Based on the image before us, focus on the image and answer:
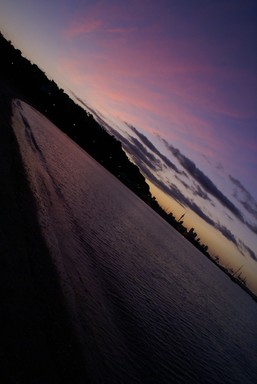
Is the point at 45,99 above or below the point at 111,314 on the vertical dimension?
above

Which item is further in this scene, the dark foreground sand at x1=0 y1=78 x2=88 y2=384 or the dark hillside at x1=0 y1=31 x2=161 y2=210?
the dark hillside at x1=0 y1=31 x2=161 y2=210

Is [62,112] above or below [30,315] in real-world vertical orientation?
above

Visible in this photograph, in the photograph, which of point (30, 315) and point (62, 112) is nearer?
point (30, 315)

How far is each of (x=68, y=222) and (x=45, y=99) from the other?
122084mm

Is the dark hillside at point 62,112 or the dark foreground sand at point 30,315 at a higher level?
the dark hillside at point 62,112

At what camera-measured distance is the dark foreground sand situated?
5676mm

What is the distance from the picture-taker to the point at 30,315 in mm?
6887

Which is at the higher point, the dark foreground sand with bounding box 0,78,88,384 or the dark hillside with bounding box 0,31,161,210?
the dark hillside with bounding box 0,31,161,210

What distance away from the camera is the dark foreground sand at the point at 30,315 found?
223 inches

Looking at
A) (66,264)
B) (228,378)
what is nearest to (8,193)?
(66,264)

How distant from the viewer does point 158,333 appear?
1448 centimetres

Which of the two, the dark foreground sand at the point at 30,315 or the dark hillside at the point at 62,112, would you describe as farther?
the dark hillside at the point at 62,112

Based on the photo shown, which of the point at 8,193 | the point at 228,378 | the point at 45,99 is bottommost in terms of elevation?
the point at 228,378

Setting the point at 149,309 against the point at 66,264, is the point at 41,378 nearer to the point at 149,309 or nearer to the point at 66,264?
the point at 66,264
